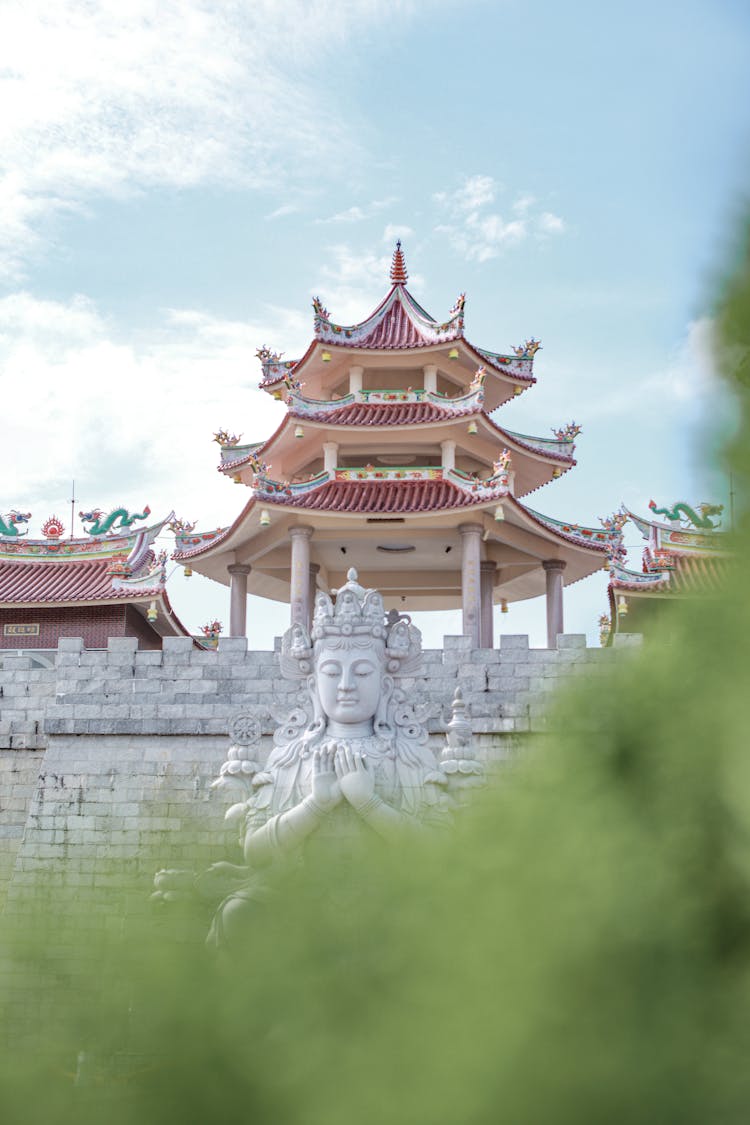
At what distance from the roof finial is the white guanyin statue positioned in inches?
583

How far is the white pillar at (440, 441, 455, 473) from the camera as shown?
19.1 m

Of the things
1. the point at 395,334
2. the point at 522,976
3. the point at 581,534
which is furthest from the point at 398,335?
the point at 522,976

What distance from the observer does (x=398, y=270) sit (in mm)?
22281

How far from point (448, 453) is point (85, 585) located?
6202 mm

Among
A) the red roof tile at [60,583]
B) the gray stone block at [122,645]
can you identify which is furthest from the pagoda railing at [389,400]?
the gray stone block at [122,645]

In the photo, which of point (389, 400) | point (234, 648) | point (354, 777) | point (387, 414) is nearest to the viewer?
point (354, 777)

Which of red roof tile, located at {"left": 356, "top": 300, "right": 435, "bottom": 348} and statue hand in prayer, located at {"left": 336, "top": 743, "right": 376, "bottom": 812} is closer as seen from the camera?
statue hand in prayer, located at {"left": 336, "top": 743, "right": 376, "bottom": 812}

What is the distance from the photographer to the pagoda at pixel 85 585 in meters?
19.6

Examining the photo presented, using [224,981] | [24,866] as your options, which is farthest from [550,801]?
[24,866]

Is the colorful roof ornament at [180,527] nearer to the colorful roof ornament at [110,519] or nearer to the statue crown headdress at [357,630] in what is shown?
the colorful roof ornament at [110,519]

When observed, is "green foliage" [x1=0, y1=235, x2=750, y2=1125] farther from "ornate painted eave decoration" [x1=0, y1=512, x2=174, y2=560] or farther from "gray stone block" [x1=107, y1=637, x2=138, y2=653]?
"ornate painted eave decoration" [x1=0, y1=512, x2=174, y2=560]

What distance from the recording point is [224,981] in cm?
125

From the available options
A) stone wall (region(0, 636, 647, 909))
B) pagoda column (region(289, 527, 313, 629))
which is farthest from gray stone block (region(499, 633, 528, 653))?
pagoda column (region(289, 527, 313, 629))

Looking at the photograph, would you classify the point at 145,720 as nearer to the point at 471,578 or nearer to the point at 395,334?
the point at 471,578
